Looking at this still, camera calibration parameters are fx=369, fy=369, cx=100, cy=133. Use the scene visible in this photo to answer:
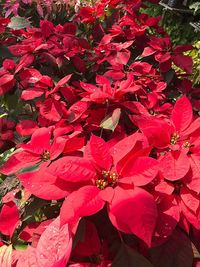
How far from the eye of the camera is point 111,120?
2.92 ft

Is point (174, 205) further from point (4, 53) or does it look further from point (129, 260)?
point (4, 53)

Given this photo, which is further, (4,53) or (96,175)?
(4,53)

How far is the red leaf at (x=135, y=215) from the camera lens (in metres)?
0.61

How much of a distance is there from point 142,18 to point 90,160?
3.21ft

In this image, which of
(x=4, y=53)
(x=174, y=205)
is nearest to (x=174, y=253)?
(x=174, y=205)

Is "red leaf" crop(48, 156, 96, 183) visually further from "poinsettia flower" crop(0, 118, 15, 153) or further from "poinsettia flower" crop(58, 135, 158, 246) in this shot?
"poinsettia flower" crop(0, 118, 15, 153)

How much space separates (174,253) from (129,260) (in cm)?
9

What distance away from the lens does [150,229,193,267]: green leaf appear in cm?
69

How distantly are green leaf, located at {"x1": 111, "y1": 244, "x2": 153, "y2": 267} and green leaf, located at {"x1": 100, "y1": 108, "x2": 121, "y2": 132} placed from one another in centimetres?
29

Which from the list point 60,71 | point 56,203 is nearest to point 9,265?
point 56,203

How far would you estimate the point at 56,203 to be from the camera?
0.83 metres

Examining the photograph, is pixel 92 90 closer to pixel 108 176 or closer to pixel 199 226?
pixel 108 176

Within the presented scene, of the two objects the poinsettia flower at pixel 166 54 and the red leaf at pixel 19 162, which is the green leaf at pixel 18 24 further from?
the red leaf at pixel 19 162

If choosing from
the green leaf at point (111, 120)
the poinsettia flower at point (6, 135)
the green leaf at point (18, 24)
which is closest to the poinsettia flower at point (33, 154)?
the green leaf at point (111, 120)
